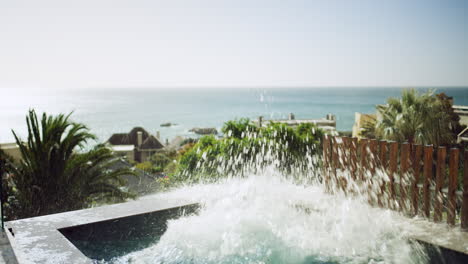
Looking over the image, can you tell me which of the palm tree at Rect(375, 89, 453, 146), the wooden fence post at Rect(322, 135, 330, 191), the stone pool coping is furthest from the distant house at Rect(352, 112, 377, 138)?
the stone pool coping

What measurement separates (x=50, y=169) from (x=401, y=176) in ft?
19.3

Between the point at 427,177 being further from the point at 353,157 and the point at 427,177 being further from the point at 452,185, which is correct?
the point at 353,157

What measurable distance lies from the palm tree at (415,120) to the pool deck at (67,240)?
11.0 m

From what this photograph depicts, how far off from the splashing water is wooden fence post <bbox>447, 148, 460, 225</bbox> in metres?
0.43

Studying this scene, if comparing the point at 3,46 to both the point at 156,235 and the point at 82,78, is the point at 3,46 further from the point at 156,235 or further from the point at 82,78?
the point at 156,235

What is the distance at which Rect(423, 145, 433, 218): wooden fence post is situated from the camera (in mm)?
3992

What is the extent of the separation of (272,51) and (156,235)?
79776 mm

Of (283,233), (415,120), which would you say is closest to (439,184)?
(283,233)

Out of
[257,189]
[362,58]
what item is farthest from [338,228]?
[362,58]

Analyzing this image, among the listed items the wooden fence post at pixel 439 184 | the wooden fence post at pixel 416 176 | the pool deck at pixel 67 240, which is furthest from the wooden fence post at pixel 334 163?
the wooden fence post at pixel 439 184

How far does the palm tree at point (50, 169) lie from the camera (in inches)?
274

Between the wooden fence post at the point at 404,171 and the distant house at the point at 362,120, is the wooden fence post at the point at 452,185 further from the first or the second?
the distant house at the point at 362,120

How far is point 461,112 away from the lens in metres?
16.4

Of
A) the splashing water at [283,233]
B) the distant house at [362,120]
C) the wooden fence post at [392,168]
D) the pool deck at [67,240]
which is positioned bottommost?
the distant house at [362,120]
